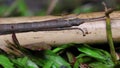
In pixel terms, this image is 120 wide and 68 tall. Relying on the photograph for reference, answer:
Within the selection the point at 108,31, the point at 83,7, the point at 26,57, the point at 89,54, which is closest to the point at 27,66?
the point at 26,57

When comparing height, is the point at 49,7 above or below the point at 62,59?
below

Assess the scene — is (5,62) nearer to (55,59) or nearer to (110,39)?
(55,59)

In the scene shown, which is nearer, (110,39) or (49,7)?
(110,39)

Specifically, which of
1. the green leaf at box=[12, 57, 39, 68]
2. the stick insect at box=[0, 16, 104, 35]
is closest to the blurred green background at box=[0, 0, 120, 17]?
the stick insect at box=[0, 16, 104, 35]

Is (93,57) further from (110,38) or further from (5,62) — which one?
(5,62)

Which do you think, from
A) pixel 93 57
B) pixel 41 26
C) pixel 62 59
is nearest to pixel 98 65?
pixel 93 57

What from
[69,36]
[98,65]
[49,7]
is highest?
[69,36]

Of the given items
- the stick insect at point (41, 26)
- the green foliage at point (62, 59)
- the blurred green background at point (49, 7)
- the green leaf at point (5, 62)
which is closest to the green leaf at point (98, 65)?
the green foliage at point (62, 59)

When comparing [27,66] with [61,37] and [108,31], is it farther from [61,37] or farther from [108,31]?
[108,31]
